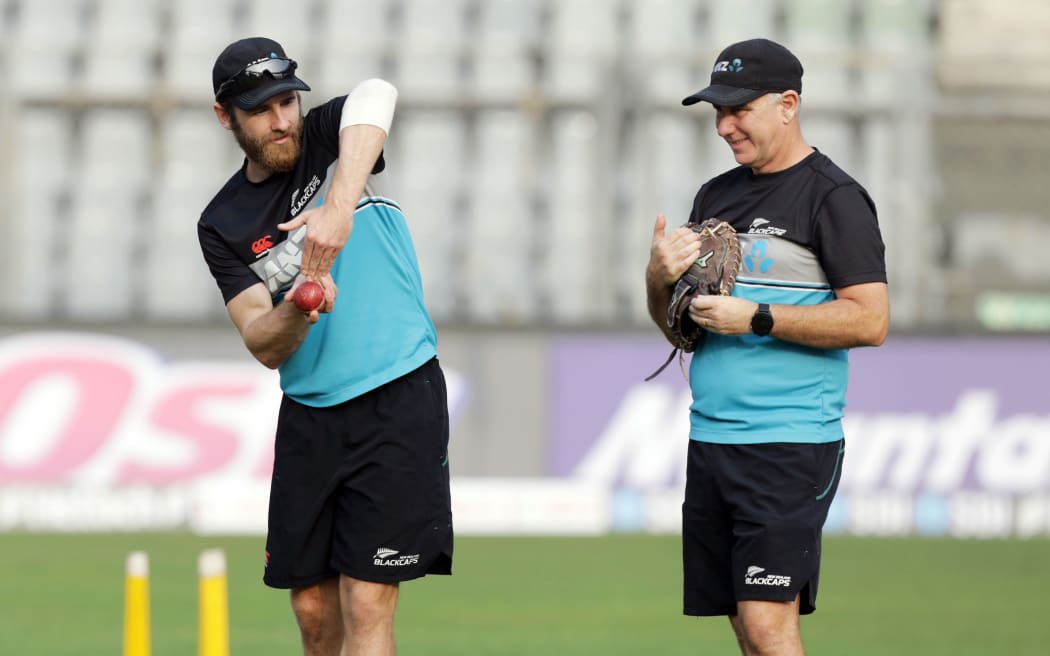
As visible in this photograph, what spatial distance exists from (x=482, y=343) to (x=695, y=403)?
7.54 m

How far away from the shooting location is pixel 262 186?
5.28 meters

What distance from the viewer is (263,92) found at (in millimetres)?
4875

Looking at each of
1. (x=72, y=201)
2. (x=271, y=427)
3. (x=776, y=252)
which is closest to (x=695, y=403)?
(x=776, y=252)

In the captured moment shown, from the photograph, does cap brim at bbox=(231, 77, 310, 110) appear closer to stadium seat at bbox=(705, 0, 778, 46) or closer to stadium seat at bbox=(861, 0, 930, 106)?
stadium seat at bbox=(861, 0, 930, 106)

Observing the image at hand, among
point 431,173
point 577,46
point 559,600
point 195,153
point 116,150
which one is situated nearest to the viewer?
point 559,600

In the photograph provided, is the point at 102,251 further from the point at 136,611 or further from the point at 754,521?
the point at 754,521

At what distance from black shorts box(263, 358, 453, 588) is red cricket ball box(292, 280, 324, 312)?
555mm

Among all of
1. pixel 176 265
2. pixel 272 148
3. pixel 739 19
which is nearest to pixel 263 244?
pixel 272 148

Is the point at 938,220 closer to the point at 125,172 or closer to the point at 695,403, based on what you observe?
the point at 125,172

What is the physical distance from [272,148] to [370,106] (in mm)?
386

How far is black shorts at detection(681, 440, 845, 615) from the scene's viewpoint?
4.94 metres

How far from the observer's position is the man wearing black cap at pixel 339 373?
5.08 m

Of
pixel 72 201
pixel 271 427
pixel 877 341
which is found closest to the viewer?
pixel 877 341

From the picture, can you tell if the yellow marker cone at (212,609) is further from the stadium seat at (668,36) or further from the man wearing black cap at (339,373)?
the stadium seat at (668,36)
